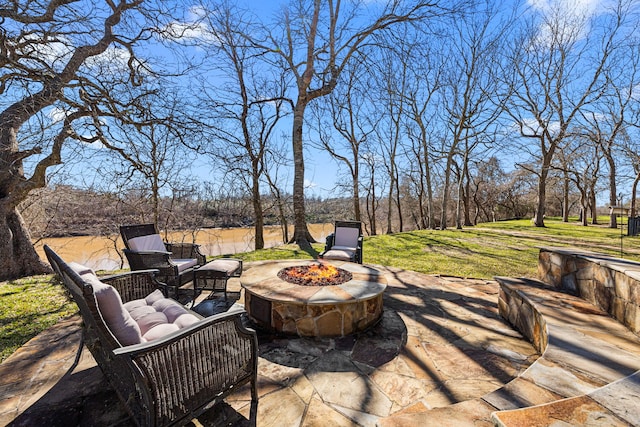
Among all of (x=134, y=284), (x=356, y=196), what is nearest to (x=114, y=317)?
(x=134, y=284)

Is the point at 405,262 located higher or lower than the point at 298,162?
lower

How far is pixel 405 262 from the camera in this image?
21.2 feet

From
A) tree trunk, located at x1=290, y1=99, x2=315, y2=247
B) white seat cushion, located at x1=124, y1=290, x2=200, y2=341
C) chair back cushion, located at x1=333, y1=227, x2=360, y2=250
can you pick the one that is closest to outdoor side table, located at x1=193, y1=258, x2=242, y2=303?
white seat cushion, located at x1=124, y1=290, x2=200, y2=341

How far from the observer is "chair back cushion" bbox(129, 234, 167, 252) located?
3842 mm

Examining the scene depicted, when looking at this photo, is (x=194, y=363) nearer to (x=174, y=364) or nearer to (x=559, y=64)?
(x=174, y=364)

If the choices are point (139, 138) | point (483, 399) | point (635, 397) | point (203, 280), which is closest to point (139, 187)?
point (139, 138)

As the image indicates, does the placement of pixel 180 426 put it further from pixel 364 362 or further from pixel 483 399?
pixel 483 399

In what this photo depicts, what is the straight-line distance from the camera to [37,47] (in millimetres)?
3814

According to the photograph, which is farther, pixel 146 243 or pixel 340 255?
pixel 340 255

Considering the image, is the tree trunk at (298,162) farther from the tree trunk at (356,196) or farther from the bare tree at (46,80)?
the tree trunk at (356,196)

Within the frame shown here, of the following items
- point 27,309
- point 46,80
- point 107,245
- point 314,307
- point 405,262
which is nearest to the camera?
point 314,307

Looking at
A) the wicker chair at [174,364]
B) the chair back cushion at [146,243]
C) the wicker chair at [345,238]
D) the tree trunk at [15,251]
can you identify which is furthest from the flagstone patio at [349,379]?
the tree trunk at [15,251]

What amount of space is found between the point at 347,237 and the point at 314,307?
2.92 m

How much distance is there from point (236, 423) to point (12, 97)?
15.4 feet
